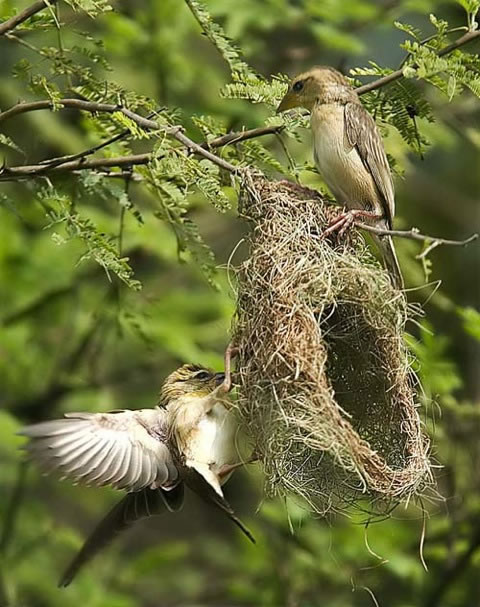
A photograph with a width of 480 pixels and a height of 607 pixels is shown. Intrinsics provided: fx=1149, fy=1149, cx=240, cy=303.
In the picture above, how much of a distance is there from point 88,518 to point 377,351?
5.54m

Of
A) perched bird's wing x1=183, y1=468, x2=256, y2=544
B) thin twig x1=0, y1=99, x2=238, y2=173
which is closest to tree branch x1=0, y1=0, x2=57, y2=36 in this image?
thin twig x1=0, y1=99, x2=238, y2=173

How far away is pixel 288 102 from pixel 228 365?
0.88m

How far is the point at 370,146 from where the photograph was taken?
3486 mm

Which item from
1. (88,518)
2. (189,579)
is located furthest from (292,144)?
(88,518)

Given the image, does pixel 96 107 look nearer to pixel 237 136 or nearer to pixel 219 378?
pixel 237 136

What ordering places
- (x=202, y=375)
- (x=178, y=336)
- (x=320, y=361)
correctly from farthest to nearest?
(x=178, y=336) < (x=202, y=375) < (x=320, y=361)

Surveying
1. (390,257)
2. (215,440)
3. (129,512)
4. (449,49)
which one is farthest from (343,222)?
(129,512)

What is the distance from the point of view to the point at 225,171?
341cm

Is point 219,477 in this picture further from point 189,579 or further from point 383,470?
point 189,579

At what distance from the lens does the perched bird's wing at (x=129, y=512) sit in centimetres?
364

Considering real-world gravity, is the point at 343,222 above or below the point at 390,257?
above

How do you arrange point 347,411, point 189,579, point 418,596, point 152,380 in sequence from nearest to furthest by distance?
point 347,411 < point 418,596 < point 152,380 < point 189,579

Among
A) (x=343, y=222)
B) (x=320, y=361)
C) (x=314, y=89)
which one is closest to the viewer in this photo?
(x=320, y=361)

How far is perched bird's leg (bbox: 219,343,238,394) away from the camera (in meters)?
3.27
